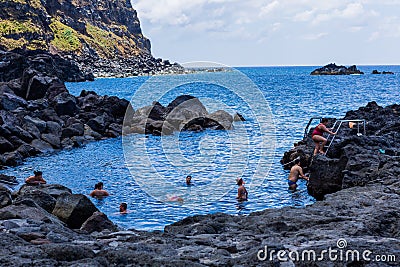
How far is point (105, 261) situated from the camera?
7516mm

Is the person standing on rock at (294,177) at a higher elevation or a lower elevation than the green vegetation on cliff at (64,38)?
lower

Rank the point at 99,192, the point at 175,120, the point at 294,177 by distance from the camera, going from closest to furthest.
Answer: the point at 99,192 < the point at 294,177 < the point at 175,120

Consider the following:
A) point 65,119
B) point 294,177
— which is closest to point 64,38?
point 65,119

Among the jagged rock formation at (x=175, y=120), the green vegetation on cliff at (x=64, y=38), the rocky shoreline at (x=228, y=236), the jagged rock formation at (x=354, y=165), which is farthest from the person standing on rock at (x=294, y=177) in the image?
the green vegetation on cliff at (x=64, y=38)

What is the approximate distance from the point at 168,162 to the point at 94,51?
170 meters

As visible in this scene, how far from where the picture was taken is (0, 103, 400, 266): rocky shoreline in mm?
7570

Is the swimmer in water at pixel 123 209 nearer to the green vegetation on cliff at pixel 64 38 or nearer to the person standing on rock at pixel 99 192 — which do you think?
the person standing on rock at pixel 99 192

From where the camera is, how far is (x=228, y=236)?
33.6 ft

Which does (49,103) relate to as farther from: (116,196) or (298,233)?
(298,233)

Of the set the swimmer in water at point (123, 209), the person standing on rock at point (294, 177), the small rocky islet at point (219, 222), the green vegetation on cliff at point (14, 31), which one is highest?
the green vegetation on cliff at point (14, 31)

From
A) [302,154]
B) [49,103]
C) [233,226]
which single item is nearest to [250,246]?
[233,226]

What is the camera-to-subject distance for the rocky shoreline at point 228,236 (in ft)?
24.8

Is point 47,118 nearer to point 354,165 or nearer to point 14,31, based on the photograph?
point 354,165

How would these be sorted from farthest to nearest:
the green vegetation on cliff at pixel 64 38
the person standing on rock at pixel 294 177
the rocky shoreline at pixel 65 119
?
the green vegetation on cliff at pixel 64 38, the rocky shoreline at pixel 65 119, the person standing on rock at pixel 294 177
